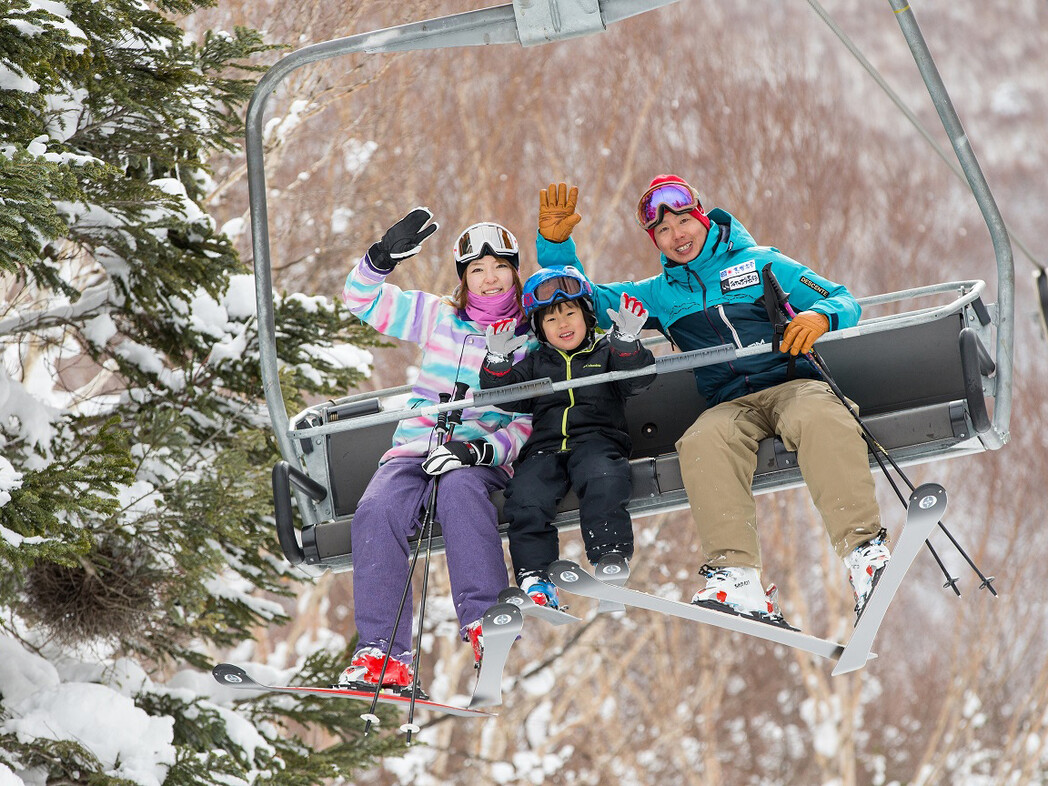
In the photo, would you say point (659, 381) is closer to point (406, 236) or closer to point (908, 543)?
point (406, 236)

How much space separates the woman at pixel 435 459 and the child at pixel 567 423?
0.10 metres

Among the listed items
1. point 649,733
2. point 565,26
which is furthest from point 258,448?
point 649,733

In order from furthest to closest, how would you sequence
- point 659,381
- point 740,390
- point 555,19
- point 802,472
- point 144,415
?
point 144,415, point 659,381, point 740,390, point 802,472, point 555,19

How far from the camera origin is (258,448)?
5.64m

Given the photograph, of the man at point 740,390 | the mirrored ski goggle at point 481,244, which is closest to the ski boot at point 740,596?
the man at point 740,390

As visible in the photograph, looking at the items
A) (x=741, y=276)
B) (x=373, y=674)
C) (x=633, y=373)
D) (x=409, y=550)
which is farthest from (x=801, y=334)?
(x=373, y=674)

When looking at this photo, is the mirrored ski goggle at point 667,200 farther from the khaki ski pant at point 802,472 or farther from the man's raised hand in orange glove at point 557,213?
the khaki ski pant at point 802,472

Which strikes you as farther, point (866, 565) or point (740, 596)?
point (740, 596)

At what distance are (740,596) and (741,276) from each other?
1.17m

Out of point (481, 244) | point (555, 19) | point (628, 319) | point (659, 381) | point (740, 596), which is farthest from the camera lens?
point (659, 381)

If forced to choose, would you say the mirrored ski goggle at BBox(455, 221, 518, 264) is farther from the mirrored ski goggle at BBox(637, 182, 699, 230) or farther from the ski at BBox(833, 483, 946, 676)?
the ski at BBox(833, 483, 946, 676)

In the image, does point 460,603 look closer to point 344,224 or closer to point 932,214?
point 344,224

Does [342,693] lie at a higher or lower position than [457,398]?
lower

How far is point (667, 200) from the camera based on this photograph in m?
4.19
